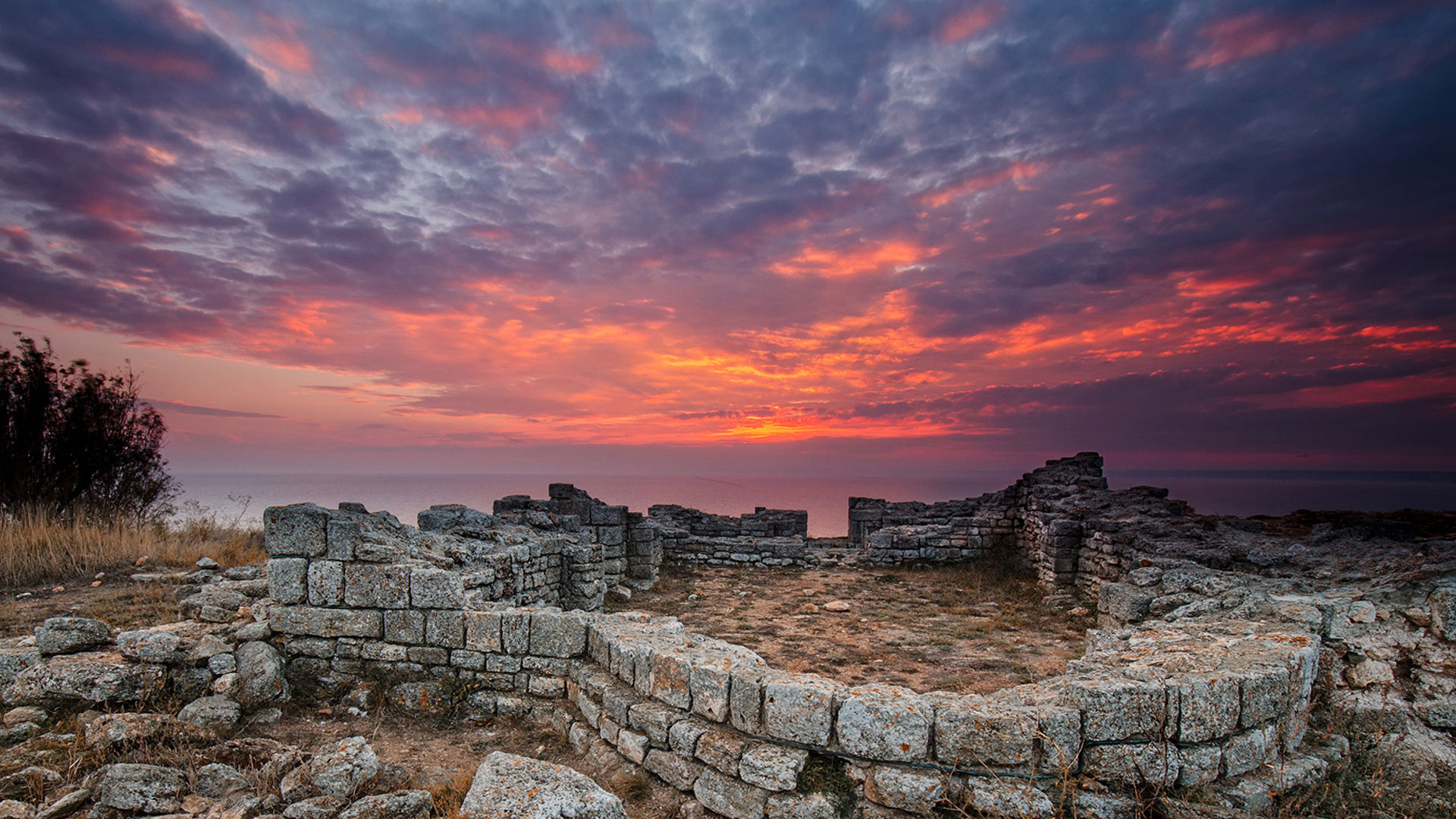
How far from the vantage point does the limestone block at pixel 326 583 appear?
20.0 feet

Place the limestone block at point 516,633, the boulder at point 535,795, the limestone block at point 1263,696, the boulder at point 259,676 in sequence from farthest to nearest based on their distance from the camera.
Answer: the limestone block at point 516,633 < the boulder at point 259,676 < the limestone block at point 1263,696 < the boulder at point 535,795

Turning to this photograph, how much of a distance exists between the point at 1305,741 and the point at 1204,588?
3.35 meters

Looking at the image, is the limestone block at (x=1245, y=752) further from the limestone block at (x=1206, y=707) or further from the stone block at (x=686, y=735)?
the stone block at (x=686, y=735)

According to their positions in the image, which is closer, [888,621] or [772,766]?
[772,766]

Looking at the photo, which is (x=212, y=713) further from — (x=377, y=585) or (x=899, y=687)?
→ (x=899, y=687)

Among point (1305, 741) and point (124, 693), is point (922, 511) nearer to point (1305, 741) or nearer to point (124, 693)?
point (1305, 741)

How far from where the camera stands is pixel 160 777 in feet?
13.1

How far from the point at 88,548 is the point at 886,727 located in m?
12.8

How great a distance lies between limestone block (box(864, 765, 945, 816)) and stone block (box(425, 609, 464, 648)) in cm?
411

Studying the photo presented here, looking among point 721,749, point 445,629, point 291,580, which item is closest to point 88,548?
point 291,580

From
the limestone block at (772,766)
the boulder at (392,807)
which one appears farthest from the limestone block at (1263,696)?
the boulder at (392,807)

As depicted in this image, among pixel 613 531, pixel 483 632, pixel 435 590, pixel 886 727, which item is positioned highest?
pixel 435 590

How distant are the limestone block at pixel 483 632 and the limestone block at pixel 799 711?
9.77 feet

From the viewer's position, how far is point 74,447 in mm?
12227
